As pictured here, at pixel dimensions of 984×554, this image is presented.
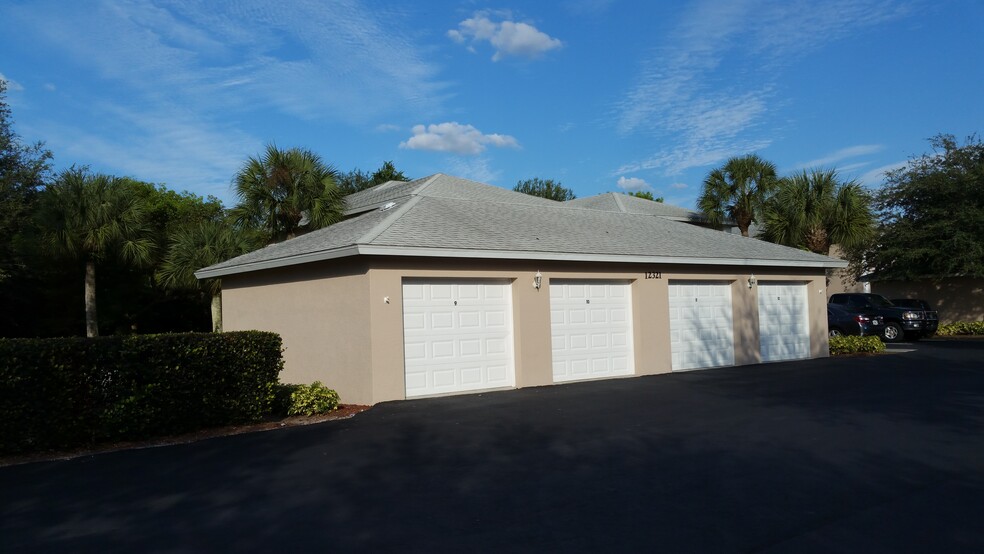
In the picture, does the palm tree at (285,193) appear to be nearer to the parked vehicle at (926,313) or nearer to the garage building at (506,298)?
the garage building at (506,298)

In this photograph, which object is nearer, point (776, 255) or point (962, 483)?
point (962, 483)

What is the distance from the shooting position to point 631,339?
1614 centimetres

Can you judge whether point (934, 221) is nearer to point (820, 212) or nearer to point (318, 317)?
point (820, 212)

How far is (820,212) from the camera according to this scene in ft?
82.2

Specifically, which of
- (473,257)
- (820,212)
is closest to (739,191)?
(820,212)

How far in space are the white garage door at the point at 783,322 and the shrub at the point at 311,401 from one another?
1204 centimetres

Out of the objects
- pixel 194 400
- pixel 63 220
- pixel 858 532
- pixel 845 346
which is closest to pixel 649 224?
pixel 845 346

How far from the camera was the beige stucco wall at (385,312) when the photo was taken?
1245 centimetres

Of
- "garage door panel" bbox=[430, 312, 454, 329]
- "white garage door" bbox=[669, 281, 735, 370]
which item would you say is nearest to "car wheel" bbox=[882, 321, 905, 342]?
"white garage door" bbox=[669, 281, 735, 370]

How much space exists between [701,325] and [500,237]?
619cm

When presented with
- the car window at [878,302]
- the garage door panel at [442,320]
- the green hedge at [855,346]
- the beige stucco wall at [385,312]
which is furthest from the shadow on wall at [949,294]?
the garage door panel at [442,320]

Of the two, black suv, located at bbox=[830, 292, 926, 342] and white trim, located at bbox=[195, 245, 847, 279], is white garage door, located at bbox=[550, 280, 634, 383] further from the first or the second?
black suv, located at bbox=[830, 292, 926, 342]

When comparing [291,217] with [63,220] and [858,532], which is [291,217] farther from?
[858,532]

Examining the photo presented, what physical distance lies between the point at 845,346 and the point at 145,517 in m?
20.3
